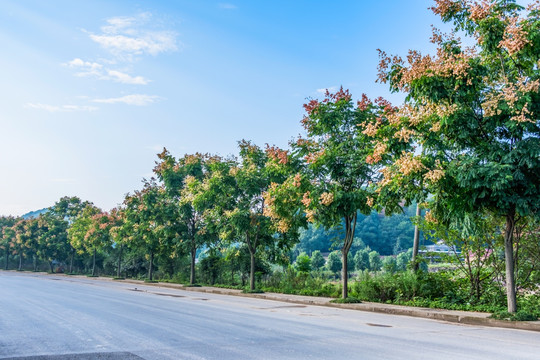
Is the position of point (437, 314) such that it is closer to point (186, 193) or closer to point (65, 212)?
point (186, 193)

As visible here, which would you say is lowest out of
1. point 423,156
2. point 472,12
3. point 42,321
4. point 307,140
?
point 42,321

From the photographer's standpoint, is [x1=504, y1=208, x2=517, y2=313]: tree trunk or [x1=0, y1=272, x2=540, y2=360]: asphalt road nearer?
[x1=0, y1=272, x2=540, y2=360]: asphalt road

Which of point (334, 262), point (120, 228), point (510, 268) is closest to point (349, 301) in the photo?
point (510, 268)

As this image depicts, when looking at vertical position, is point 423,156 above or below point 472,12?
below

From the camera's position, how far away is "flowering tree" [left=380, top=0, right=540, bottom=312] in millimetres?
11000

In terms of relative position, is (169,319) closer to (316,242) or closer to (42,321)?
→ (42,321)

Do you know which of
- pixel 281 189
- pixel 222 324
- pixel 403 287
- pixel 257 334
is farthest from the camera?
pixel 281 189

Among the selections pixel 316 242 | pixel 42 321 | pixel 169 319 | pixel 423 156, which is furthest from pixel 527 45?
pixel 316 242

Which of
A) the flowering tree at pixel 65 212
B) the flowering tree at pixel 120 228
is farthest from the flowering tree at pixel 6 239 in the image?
the flowering tree at pixel 120 228

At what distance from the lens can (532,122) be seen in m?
10.9

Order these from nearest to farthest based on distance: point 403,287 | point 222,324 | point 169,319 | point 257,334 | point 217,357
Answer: point 217,357 → point 257,334 → point 222,324 → point 169,319 → point 403,287

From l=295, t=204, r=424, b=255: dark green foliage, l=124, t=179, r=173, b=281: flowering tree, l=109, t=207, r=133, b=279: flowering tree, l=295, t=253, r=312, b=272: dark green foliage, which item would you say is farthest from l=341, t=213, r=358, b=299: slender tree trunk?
l=295, t=204, r=424, b=255: dark green foliage

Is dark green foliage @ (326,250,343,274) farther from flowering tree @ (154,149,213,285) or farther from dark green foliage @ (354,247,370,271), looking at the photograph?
flowering tree @ (154,149,213,285)

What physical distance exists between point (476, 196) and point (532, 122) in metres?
2.22
